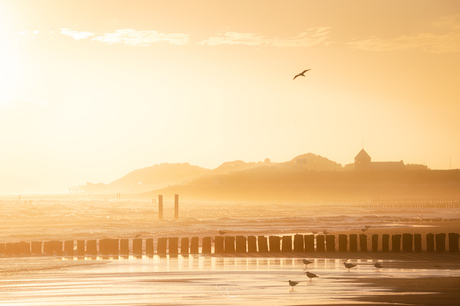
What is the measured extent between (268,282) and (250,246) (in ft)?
30.9

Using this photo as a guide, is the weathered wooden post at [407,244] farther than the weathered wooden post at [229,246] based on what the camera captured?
No

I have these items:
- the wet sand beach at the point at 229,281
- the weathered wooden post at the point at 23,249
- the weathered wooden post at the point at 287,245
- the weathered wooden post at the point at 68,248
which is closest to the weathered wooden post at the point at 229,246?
the wet sand beach at the point at 229,281

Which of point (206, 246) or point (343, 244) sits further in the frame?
point (206, 246)

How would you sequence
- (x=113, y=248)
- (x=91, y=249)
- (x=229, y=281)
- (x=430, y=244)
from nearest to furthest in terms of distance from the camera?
1. (x=229, y=281)
2. (x=430, y=244)
3. (x=91, y=249)
4. (x=113, y=248)

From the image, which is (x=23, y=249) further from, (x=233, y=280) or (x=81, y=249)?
(x=233, y=280)

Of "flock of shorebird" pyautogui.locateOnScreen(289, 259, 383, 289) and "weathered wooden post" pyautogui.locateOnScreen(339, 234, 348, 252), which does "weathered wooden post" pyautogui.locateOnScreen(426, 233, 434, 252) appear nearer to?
"weathered wooden post" pyautogui.locateOnScreen(339, 234, 348, 252)

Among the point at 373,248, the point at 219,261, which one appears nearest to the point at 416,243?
the point at 373,248

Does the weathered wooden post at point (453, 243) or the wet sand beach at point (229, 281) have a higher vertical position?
A: the weathered wooden post at point (453, 243)

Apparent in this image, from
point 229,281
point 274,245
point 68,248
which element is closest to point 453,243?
point 274,245

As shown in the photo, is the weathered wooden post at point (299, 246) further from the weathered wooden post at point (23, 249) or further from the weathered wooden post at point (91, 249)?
the weathered wooden post at point (23, 249)

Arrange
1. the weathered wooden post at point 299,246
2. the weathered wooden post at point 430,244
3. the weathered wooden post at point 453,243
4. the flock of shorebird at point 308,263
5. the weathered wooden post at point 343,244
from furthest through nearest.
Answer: the weathered wooden post at point 299,246 → the weathered wooden post at point 343,244 → the weathered wooden post at point 430,244 → the weathered wooden post at point 453,243 → the flock of shorebird at point 308,263

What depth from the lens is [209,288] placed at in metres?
18.9

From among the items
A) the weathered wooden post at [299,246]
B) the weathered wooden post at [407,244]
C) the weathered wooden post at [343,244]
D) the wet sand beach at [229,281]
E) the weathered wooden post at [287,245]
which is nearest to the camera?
the wet sand beach at [229,281]

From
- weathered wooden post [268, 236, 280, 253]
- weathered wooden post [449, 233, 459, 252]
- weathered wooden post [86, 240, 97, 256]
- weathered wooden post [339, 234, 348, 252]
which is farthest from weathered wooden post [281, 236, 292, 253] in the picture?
weathered wooden post [86, 240, 97, 256]
